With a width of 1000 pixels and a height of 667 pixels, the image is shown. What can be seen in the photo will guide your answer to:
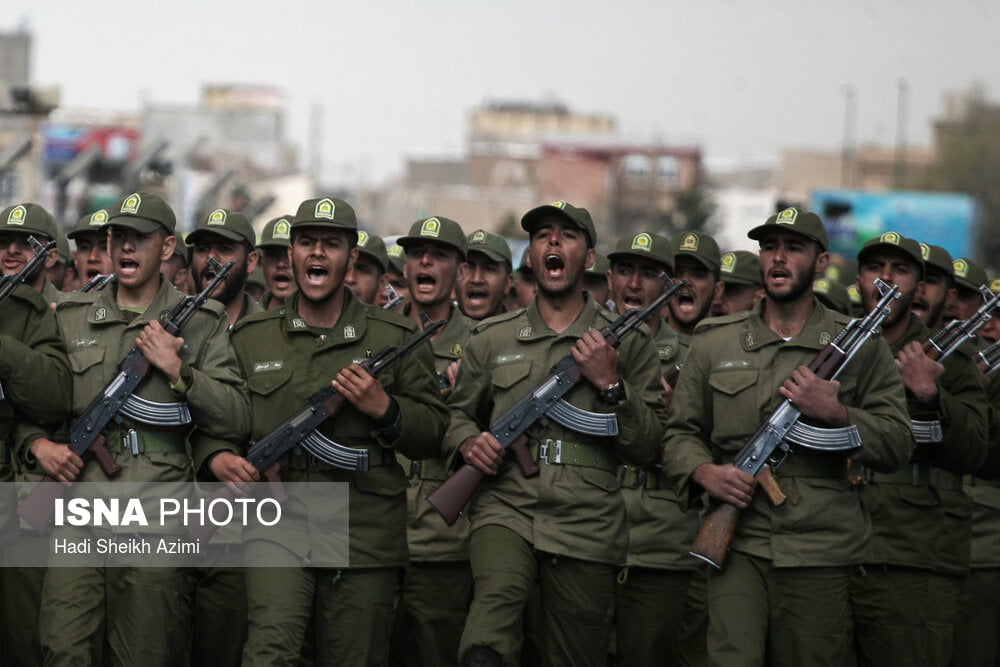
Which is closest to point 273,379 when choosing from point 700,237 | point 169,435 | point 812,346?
point 169,435

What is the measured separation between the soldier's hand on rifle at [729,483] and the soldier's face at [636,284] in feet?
9.54

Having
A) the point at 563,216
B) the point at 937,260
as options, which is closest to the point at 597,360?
the point at 563,216

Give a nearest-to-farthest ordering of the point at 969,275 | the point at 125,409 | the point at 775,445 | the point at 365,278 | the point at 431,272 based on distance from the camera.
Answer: the point at 775,445, the point at 125,409, the point at 431,272, the point at 365,278, the point at 969,275

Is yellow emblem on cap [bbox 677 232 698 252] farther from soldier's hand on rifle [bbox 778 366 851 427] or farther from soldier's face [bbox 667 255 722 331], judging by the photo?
soldier's hand on rifle [bbox 778 366 851 427]

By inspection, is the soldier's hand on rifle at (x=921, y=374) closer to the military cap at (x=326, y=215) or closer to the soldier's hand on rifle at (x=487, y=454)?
the soldier's hand on rifle at (x=487, y=454)

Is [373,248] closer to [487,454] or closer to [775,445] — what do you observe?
[487,454]

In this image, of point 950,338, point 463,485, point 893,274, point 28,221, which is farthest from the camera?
point 28,221

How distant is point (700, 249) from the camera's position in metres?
11.4

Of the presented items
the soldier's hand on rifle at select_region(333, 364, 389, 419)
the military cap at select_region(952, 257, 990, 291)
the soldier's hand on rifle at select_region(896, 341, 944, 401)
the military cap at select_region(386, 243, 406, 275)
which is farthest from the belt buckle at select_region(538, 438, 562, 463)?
the military cap at select_region(952, 257, 990, 291)

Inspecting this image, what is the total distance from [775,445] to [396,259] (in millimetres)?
5225

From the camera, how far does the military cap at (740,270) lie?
11.6 m

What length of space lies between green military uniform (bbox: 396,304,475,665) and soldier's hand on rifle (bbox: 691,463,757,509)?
1.87 metres

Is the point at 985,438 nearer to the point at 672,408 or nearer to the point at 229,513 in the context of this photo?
the point at 672,408

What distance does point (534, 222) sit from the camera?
29.7 feet
